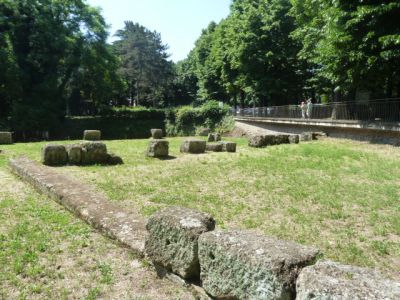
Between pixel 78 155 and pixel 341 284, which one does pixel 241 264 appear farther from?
pixel 78 155

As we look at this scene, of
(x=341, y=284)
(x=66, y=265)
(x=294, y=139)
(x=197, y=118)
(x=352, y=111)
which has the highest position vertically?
(x=352, y=111)

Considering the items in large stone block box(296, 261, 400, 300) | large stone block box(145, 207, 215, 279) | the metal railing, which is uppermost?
the metal railing

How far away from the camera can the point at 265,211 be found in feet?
27.1

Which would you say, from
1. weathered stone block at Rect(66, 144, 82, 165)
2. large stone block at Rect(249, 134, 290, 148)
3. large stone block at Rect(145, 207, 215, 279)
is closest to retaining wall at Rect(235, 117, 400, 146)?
large stone block at Rect(249, 134, 290, 148)

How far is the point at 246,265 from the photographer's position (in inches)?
129

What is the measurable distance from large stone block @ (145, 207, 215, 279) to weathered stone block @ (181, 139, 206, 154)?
1302 cm

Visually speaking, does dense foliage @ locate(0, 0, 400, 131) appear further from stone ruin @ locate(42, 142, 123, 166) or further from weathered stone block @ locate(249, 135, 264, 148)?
stone ruin @ locate(42, 142, 123, 166)

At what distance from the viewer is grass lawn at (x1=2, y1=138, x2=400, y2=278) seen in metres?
6.75

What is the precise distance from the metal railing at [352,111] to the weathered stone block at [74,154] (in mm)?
16228

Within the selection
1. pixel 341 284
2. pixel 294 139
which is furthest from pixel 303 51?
pixel 341 284

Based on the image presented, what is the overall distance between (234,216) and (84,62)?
119 feet

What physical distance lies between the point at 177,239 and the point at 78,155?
10.9 meters

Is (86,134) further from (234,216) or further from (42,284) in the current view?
(42,284)

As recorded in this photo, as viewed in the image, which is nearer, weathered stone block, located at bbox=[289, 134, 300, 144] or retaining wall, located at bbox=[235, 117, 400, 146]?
retaining wall, located at bbox=[235, 117, 400, 146]
